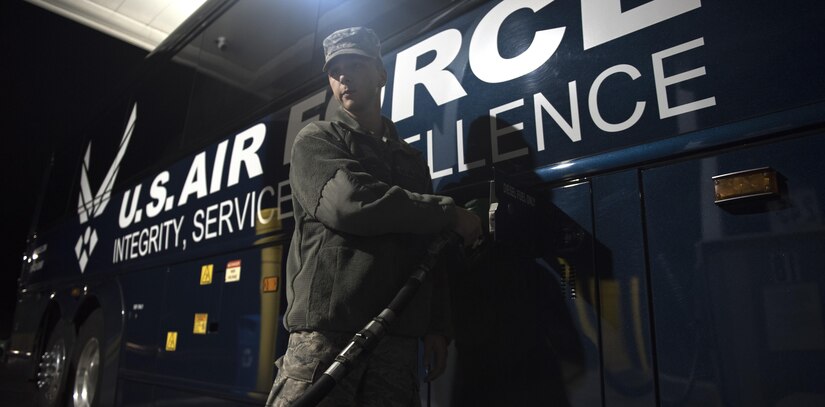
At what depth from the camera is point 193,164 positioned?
3.30 metres

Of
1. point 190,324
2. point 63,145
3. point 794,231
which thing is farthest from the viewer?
point 63,145

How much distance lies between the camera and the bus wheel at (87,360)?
161 inches

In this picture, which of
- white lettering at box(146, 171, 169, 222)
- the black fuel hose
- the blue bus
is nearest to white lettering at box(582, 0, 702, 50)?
the blue bus

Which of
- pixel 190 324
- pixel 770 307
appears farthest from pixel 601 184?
pixel 190 324

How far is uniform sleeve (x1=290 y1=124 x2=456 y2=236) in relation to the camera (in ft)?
4.60

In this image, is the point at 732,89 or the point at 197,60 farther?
the point at 197,60

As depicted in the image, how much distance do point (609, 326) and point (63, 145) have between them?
6.95 metres

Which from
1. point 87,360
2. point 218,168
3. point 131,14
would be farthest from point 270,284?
point 131,14

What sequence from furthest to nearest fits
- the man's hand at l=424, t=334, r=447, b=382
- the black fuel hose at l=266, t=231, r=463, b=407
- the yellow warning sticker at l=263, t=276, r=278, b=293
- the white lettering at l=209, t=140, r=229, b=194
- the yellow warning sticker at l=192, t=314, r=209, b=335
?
1. the white lettering at l=209, t=140, r=229, b=194
2. the yellow warning sticker at l=192, t=314, r=209, b=335
3. the yellow warning sticker at l=263, t=276, r=278, b=293
4. the man's hand at l=424, t=334, r=447, b=382
5. the black fuel hose at l=266, t=231, r=463, b=407

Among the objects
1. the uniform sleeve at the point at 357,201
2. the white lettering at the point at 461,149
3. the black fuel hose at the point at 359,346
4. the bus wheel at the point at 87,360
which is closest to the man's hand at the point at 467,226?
the uniform sleeve at the point at 357,201

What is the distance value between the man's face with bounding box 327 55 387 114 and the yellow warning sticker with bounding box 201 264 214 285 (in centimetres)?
163

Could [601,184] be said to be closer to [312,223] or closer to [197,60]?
[312,223]

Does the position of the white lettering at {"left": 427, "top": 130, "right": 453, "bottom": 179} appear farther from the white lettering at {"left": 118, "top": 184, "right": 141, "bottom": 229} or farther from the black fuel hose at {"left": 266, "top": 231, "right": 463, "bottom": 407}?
the white lettering at {"left": 118, "top": 184, "right": 141, "bottom": 229}

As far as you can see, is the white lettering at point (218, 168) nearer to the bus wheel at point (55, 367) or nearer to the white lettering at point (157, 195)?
the white lettering at point (157, 195)
